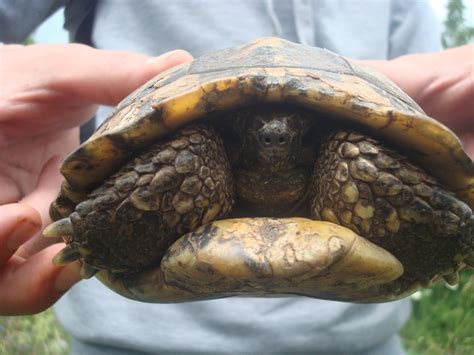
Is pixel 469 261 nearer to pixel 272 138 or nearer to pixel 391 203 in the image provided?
pixel 391 203

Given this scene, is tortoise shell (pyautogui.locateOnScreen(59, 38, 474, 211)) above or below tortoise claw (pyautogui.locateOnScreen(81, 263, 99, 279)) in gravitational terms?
above

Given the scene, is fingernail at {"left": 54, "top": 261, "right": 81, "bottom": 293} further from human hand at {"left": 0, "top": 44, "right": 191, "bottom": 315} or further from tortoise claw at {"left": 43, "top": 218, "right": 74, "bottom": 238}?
tortoise claw at {"left": 43, "top": 218, "right": 74, "bottom": 238}

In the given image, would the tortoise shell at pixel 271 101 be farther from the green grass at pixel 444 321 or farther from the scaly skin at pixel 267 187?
the green grass at pixel 444 321

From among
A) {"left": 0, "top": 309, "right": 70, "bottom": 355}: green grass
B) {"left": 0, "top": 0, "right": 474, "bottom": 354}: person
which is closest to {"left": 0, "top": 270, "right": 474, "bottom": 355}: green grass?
{"left": 0, "top": 309, "right": 70, "bottom": 355}: green grass

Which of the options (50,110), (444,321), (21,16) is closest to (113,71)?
(50,110)

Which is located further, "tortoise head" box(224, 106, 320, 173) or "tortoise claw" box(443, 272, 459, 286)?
"tortoise claw" box(443, 272, 459, 286)

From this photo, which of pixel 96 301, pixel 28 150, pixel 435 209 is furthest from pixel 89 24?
pixel 435 209
